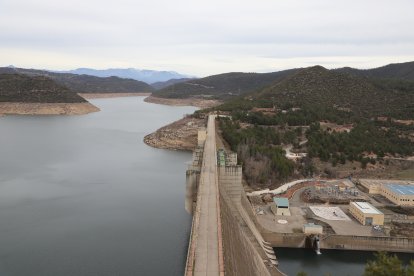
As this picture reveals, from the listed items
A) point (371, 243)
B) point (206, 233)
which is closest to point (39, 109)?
point (371, 243)

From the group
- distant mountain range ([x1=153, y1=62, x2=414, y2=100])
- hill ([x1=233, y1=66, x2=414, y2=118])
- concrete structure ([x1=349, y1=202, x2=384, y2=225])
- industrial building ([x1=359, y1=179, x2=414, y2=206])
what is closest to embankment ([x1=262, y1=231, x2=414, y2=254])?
concrete structure ([x1=349, y1=202, x2=384, y2=225])

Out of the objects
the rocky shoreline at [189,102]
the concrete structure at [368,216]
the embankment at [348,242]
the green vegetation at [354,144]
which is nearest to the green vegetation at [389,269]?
the embankment at [348,242]

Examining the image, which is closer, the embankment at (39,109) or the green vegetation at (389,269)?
the green vegetation at (389,269)

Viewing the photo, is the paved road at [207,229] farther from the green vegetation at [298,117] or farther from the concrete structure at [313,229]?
the green vegetation at [298,117]

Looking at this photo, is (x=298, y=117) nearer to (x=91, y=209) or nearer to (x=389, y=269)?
(x=91, y=209)

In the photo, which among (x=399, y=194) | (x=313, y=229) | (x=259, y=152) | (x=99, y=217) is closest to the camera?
(x=313, y=229)

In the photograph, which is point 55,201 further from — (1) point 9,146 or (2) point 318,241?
(1) point 9,146
